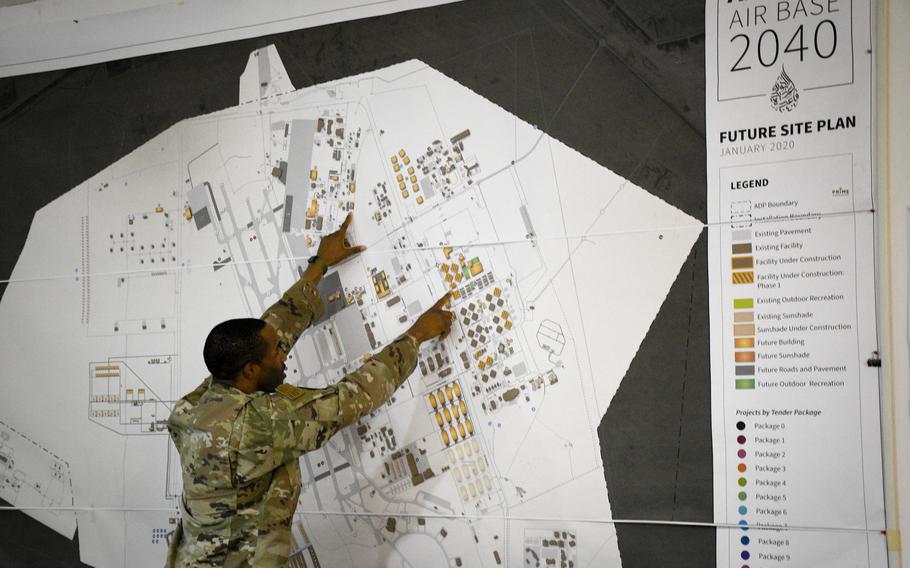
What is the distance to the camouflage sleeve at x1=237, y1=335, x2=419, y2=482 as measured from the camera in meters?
2.14

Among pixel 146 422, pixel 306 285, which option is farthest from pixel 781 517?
pixel 146 422

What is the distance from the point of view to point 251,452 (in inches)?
84.4

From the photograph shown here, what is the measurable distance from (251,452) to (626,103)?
1.50m

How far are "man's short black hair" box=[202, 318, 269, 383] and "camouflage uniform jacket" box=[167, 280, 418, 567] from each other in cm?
6

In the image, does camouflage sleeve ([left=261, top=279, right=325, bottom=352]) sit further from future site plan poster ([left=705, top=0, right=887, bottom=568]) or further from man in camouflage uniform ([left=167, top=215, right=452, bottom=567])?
future site plan poster ([left=705, top=0, right=887, bottom=568])

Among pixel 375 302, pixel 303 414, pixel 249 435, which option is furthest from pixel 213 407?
pixel 375 302

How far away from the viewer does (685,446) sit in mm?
2285

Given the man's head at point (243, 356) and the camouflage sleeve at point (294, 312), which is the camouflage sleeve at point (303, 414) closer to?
the man's head at point (243, 356)

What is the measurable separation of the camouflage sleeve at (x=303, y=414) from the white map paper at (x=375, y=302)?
1.03 feet

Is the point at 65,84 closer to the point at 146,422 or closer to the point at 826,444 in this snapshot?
the point at 146,422

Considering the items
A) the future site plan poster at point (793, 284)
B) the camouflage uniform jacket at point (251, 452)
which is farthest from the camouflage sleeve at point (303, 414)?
the future site plan poster at point (793, 284)

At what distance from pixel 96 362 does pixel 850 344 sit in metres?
2.64

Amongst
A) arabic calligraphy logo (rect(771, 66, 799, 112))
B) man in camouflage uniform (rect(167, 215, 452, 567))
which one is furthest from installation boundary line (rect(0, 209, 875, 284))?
man in camouflage uniform (rect(167, 215, 452, 567))

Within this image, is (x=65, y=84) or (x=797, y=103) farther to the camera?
(x=65, y=84)
